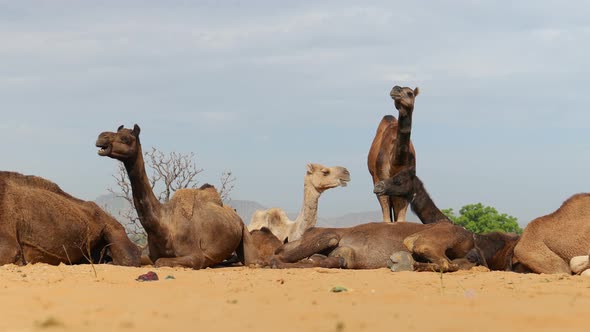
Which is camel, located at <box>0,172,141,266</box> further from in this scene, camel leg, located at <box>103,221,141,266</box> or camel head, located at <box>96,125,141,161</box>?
camel head, located at <box>96,125,141,161</box>

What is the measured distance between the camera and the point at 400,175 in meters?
15.1

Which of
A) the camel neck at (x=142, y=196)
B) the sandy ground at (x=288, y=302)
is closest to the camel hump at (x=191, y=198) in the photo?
the camel neck at (x=142, y=196)

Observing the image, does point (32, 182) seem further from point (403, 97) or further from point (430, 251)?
point (403, 97)

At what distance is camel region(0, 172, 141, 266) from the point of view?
37.4 feet

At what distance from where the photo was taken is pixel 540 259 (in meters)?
11.3

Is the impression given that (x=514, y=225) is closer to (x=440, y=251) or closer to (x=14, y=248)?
(x=440, y=251)

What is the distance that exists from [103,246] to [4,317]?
6.14 m

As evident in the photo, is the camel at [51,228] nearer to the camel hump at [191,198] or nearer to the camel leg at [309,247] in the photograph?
the camel hump at [191,198]

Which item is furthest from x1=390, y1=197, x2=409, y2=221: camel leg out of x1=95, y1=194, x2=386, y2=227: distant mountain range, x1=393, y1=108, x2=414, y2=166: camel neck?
x1=95, y1=194, x2=386, y2=227: distant mountain range

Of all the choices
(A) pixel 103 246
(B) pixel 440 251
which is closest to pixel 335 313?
(B) pixel 440 251

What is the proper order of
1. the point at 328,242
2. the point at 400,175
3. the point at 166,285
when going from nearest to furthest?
the point at 166,285 → the point at 328,242 → the point at 400,175

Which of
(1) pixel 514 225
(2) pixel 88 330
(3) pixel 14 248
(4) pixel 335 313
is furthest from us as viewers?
(1) pixel 514 225

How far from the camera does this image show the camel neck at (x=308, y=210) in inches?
675

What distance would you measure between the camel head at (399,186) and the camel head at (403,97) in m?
1.76
